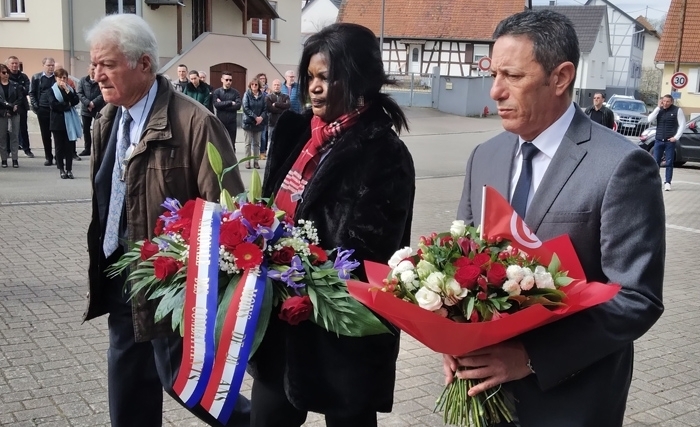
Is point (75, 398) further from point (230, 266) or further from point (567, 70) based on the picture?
point (567, 70)

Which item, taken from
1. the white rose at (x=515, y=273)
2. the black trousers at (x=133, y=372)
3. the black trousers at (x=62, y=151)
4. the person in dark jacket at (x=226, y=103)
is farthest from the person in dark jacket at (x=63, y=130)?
the white rose at (x=515, y=273)

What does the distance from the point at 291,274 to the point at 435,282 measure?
744 millimetres

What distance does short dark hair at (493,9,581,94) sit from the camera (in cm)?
197

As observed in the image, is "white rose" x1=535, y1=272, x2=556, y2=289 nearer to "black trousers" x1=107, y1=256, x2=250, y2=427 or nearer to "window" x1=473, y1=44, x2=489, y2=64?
"black trousers" x1=107, y1=256, x2=250, y2=427

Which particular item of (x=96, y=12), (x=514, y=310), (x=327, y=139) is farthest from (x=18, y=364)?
(x=96, y=12)

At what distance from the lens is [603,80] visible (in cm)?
6325

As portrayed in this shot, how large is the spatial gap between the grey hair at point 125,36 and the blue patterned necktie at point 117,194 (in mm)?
317

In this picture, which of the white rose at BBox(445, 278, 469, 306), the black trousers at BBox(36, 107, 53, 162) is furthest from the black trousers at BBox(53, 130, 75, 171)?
the white rose at BBox(445, 278, 469, 306)

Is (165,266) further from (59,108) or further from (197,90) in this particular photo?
(197,90)

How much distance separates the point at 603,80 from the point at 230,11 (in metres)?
42.0

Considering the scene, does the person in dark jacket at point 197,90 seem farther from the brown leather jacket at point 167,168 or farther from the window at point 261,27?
the window at point 261,27

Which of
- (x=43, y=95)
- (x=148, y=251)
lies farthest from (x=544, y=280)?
(x=43, y=95)

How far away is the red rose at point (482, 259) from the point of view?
1.80m

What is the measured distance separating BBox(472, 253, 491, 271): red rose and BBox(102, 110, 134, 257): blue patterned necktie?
1919 millimetres
